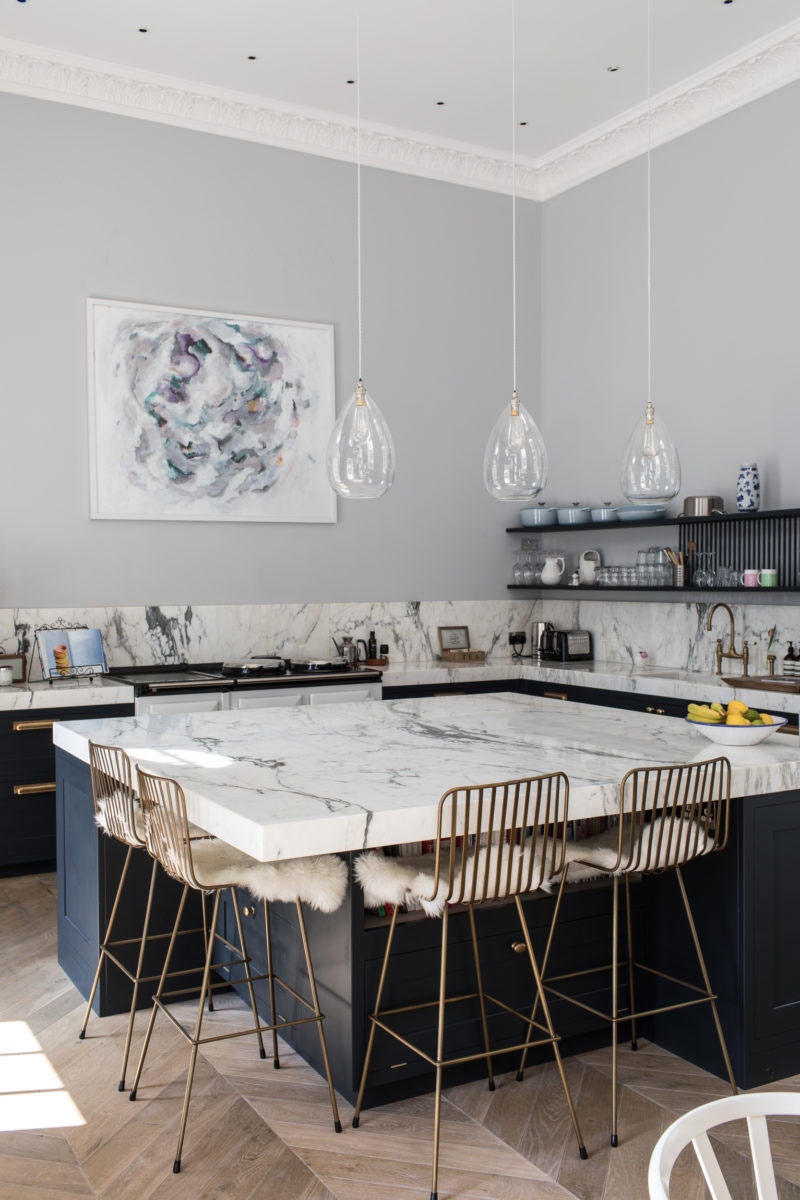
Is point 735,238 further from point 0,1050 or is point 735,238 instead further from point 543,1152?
point 0,1050

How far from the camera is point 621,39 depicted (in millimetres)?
5375

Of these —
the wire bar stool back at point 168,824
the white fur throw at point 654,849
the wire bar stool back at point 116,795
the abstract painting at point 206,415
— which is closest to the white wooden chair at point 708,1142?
the white fur throw at point 654,849

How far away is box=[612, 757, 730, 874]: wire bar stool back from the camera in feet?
9.02

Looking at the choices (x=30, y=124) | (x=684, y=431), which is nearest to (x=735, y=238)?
(x=684, y=431)

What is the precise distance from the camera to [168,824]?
2637mm

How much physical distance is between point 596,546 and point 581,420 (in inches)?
33.7

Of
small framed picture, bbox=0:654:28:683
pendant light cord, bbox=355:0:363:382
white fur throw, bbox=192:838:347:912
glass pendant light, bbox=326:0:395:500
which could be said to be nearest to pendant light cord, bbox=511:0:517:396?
pendant light cord, bbox=355:0:363:382

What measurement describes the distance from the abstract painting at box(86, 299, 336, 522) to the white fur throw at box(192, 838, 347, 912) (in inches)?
138

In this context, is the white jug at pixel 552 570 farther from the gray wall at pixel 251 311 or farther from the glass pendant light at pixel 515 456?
the glass pendant light at pixel 515 456

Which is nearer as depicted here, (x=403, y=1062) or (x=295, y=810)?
(x=295, y=810)

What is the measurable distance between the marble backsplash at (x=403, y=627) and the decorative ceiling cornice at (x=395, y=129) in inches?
110

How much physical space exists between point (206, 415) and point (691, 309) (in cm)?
289

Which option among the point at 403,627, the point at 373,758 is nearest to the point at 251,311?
the point at 403,627

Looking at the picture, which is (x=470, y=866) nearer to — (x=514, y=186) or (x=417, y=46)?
(x=417, y=46)
